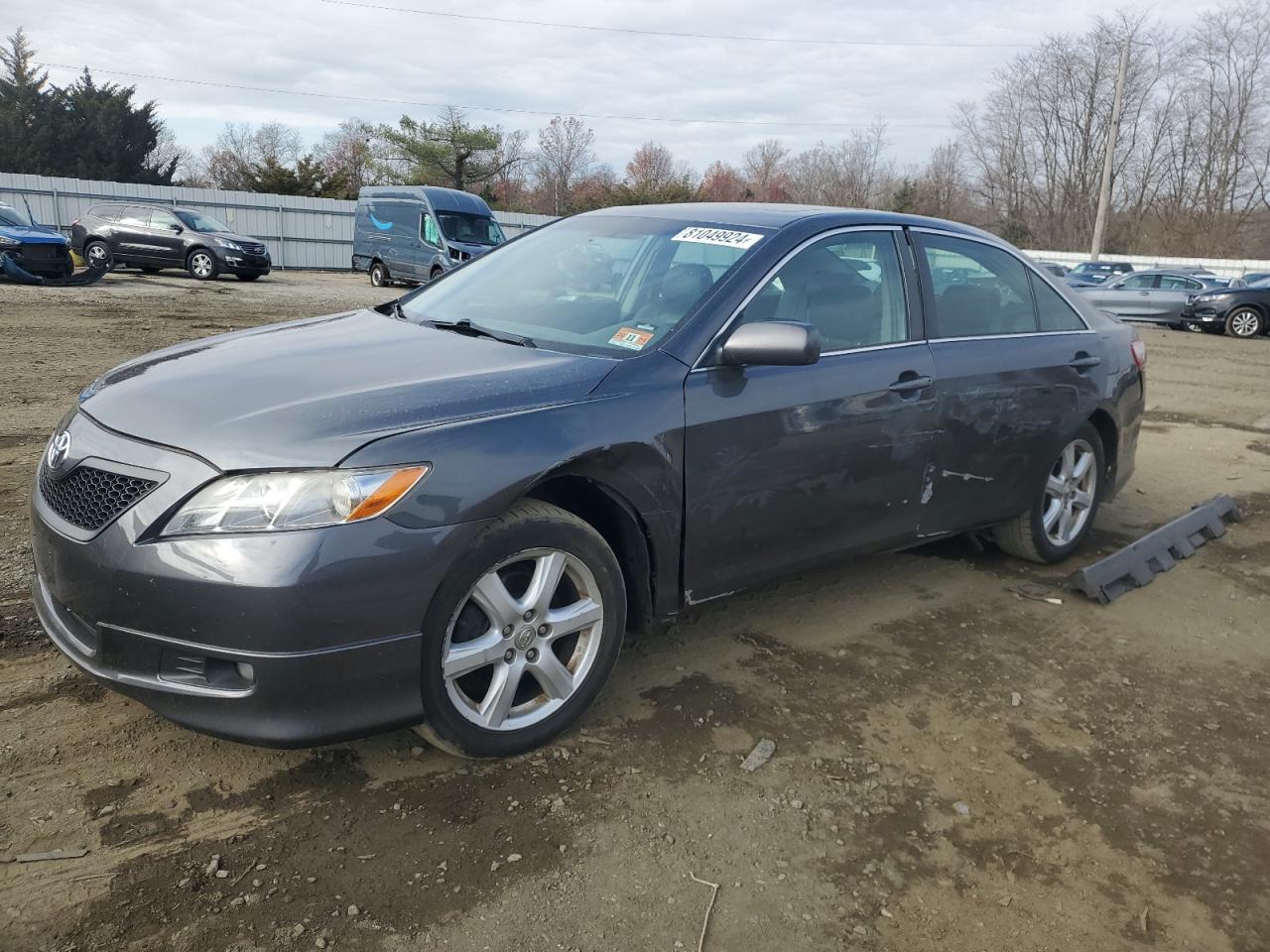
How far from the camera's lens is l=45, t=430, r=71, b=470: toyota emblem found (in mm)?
2742

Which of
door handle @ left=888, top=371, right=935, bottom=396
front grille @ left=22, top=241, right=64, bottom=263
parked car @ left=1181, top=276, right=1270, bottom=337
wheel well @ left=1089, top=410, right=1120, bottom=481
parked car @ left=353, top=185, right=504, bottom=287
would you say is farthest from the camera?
parked car @ left=353, top=185, right=504, bottom=287

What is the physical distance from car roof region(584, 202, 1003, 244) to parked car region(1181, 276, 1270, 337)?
67.3 ft

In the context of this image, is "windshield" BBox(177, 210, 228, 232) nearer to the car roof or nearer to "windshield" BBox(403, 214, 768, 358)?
"windshield" BBox(403, 214, 768, 358)

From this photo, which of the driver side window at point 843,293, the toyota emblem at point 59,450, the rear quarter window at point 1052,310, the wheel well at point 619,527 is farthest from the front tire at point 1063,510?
the toyota emblem at point 59,450

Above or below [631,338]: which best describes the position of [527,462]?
below

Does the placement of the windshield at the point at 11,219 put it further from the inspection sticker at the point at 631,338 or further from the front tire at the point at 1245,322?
the front tire at the point at 1245,322

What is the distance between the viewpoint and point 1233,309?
69.3 feet

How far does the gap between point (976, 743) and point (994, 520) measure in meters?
1.57

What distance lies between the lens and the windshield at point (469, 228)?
22.8 meters

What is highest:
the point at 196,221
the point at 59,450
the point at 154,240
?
the point at 196,221

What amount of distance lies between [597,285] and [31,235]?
1682 cm

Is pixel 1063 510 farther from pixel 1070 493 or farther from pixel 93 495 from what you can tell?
pixel 93 495

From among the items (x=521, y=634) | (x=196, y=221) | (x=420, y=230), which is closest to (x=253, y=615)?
(x=521, y=634)

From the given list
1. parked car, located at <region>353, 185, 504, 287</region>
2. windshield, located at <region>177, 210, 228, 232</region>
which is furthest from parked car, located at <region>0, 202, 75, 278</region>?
parked car, located at <region>353, 185, 504, 287</region>
